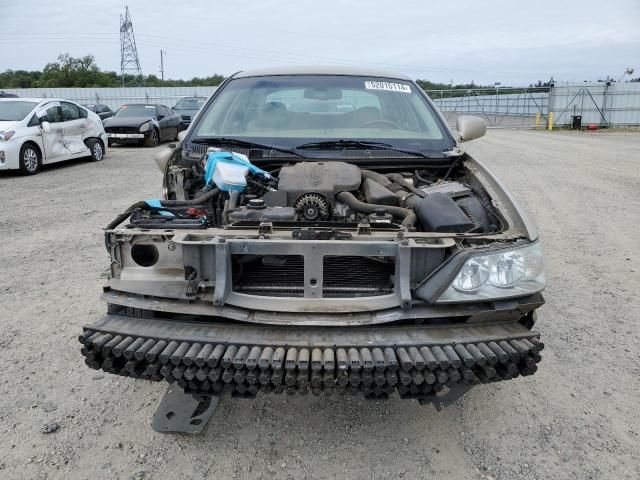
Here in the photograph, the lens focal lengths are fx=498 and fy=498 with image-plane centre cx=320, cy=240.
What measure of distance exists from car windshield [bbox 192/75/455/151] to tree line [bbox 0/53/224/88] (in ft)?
163

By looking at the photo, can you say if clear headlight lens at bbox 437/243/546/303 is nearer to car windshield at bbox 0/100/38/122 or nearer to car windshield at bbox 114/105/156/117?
car windshield at bbox 0/100/38/122

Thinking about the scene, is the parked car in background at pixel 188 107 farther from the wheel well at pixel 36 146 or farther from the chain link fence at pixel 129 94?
the chain link fence at pixel 129 94

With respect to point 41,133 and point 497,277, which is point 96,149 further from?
point 497,277

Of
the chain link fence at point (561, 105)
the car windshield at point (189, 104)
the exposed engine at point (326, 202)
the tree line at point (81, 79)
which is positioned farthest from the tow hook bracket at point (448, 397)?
the tree line at point (81, 79)

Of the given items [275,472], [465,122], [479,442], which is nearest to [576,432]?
[479,442]

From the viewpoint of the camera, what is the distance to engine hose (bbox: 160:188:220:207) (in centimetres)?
285

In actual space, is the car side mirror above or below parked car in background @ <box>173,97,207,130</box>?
below

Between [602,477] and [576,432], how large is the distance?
31cm

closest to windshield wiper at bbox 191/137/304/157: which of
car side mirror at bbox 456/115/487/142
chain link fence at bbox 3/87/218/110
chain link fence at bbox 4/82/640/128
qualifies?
car side mirror at bbox 456/115/487/142

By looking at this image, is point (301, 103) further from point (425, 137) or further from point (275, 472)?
point (275, 472)

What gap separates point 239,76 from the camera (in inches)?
164

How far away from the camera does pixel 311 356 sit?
2.00 m

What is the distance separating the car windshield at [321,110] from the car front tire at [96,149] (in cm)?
935

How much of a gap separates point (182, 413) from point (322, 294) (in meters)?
0.94
